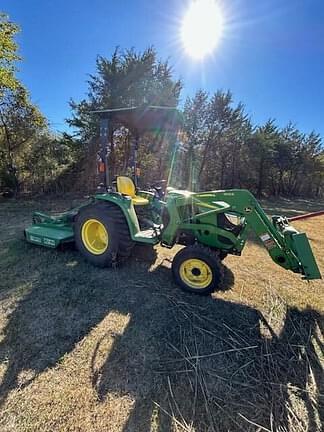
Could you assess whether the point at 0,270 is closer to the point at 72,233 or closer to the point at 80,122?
the point at 72,233

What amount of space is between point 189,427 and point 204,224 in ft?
6.74

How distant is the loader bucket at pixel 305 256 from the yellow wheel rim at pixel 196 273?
1000mm

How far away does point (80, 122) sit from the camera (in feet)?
36.7

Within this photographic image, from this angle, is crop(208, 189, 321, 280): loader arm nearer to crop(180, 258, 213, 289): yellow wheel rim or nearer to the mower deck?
crop(180, 258, 213, 289): yellow wheel rim

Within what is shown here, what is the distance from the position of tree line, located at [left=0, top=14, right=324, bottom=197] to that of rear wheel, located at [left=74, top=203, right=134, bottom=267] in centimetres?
158

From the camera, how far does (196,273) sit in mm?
3086

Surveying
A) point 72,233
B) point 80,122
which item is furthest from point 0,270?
point 80,122

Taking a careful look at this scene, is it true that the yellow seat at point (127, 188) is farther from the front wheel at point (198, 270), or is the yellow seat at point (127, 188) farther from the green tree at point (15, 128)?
the green tree at point (15, 128)

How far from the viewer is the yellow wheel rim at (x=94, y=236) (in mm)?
3766

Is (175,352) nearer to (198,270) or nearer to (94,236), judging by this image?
(198,270)

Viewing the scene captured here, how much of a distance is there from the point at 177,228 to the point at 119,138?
300 inches

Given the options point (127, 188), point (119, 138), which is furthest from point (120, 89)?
point (127, 188)

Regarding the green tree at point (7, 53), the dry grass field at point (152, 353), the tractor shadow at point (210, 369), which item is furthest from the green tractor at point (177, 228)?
the green tree at point (7, 53)

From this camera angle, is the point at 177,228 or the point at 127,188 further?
the point at 127,188
